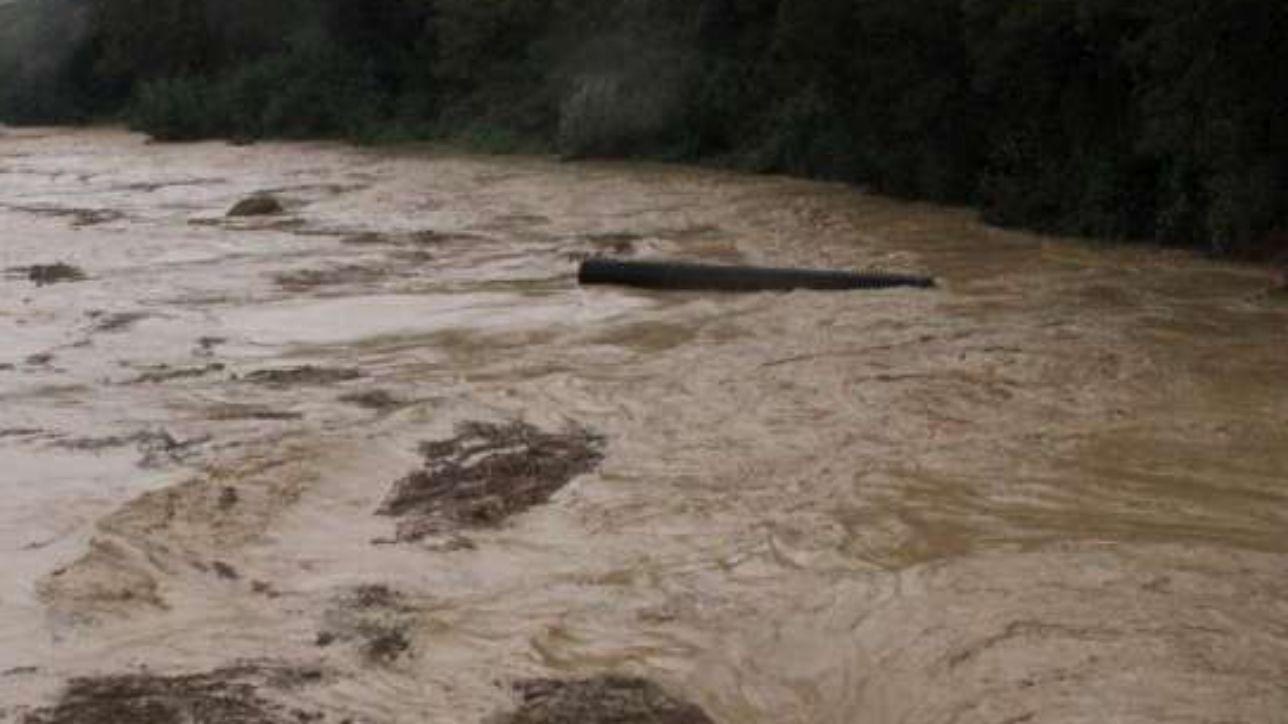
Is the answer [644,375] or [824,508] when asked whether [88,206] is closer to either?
[644,375]

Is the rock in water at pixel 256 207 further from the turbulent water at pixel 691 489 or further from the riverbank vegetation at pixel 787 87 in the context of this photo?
the riverbank vegetation at pixel 787 87

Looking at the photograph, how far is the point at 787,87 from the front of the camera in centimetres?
3384

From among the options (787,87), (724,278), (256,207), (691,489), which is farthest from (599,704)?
(787,87)

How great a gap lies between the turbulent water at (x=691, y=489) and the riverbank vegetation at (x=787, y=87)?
7.46ft

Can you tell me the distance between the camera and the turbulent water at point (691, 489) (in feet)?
22.4

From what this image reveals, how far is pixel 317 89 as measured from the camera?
4788cm

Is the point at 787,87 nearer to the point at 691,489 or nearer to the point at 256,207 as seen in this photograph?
the point at 256,207

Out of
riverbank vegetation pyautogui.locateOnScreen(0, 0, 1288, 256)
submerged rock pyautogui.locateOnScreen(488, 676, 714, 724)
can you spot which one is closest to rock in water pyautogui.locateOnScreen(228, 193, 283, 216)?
riverbank vegetation pyautogui.locateOnScreen(0, 0, 1288, 256)

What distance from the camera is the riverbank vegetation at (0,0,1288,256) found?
1997 centimetres

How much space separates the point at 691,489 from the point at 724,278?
784cm

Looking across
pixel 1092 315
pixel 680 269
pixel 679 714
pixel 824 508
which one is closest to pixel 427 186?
pixel 680 269

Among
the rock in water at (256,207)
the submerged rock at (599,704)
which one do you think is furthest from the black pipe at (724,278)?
the submerged rock at (599,704)

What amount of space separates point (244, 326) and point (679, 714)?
10.2m

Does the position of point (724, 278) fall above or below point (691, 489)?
above
